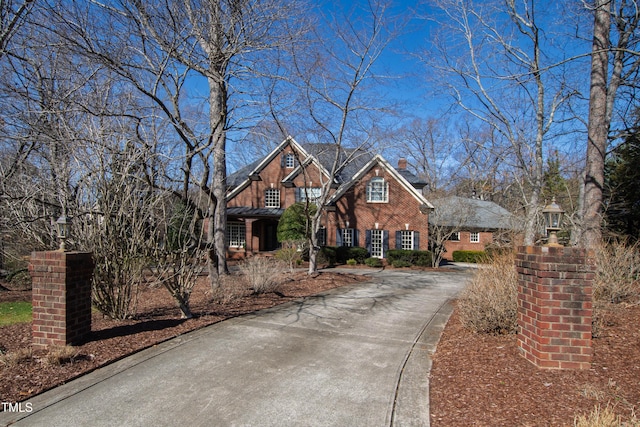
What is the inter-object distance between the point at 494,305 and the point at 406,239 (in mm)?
17984

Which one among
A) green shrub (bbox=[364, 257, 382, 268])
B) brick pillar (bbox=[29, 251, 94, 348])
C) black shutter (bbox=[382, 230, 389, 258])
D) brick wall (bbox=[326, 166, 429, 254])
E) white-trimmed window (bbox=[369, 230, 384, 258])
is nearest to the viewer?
brick pillar (bbox=[29, 251, 94, 348])

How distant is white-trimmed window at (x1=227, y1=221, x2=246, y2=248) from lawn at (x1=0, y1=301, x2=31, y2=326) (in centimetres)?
1763

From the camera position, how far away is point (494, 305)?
19.0 ft

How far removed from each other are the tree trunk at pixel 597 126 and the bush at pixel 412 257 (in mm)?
12096

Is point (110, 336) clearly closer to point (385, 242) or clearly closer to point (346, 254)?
point (346, 254)

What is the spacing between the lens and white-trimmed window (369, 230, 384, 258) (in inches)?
934

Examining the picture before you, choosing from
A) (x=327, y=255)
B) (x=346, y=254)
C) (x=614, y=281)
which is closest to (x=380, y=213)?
(x=346, y=254)

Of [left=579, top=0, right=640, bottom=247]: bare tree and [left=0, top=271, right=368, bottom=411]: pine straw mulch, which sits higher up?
[left=579, top=0, right=640, bottom=247]: bare tree

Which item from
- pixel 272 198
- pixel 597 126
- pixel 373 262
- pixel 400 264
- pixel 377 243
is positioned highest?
pixel 597 126

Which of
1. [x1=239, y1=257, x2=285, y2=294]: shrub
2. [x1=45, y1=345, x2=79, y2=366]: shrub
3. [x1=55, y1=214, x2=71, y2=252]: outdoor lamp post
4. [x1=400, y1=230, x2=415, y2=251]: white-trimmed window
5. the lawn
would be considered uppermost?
[x1=55, y1=214, x2=71, y2=252]: outdoor lamp post

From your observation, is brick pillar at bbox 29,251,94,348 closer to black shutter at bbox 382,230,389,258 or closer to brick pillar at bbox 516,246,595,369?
brick pillar at bbox 516,246,595,369

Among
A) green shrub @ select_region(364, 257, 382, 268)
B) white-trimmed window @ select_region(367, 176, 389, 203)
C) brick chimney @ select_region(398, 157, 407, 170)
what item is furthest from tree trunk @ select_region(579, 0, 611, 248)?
brick chimney @ select_region(398, 157, 407, 170)

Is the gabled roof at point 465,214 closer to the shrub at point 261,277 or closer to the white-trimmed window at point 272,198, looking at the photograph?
the white-trimmed window at point 272,198

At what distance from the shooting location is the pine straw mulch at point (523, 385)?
3.45 metres
